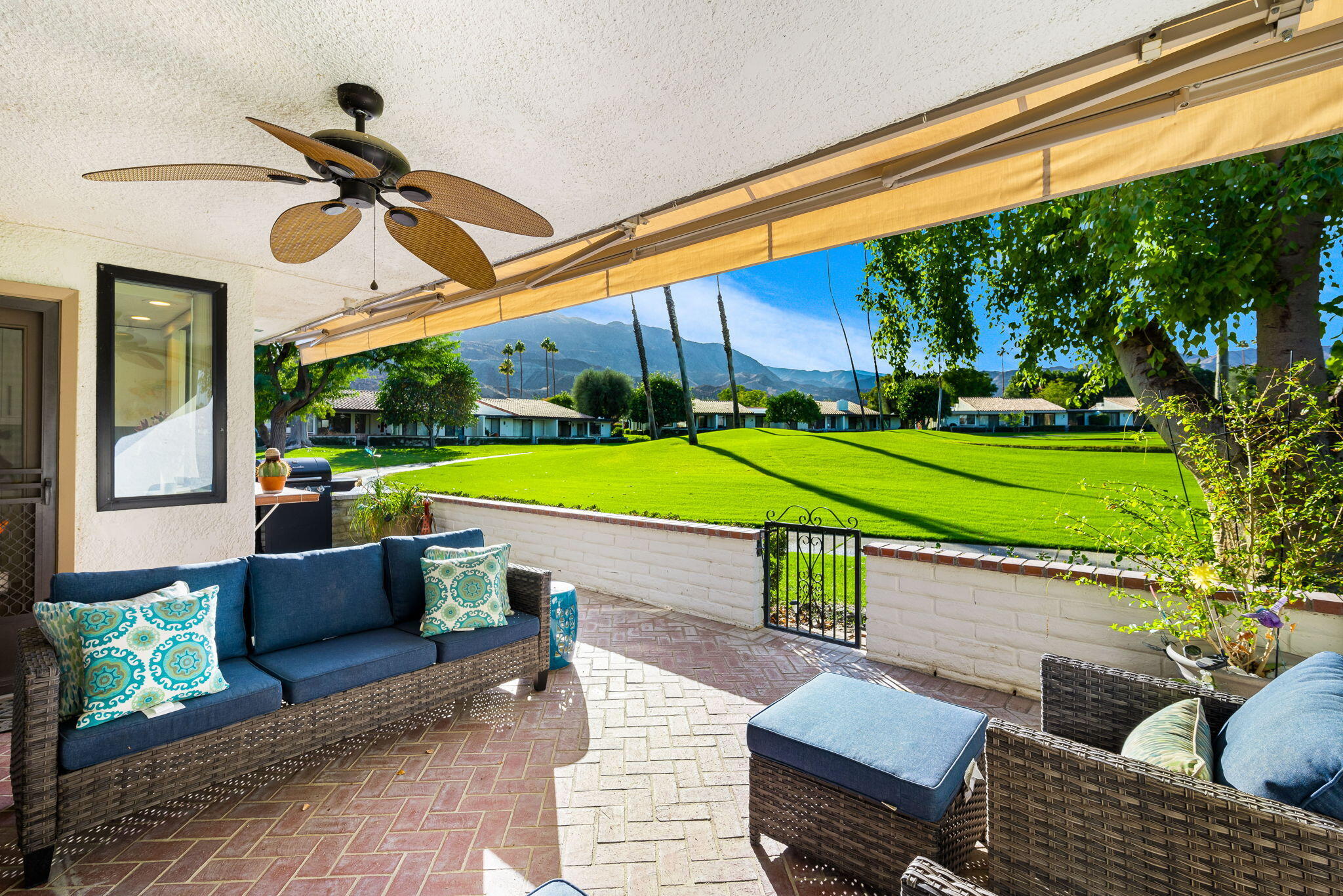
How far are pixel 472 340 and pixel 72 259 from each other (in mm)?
128557

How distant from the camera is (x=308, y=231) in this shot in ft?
7.83

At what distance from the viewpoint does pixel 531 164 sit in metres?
2.58

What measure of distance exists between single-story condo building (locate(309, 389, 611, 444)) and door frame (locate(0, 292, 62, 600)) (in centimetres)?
4226

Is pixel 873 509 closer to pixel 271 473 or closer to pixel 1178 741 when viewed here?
pixel 271 473

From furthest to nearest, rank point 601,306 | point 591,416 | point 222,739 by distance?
point 601,306 < point 591,416 < point 222,739

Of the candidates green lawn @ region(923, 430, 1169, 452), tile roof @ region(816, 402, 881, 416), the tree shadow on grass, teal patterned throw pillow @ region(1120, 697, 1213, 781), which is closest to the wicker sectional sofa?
teal patterned throw pillow @ region(1120, 697, 1213, 781)

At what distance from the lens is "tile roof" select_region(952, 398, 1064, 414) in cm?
2250

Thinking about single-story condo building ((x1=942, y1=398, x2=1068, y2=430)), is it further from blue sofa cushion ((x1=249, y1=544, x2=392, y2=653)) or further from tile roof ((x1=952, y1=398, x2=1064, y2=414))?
blue sofa cushion ((x1=249, y1=544, x2=392, y2=653))

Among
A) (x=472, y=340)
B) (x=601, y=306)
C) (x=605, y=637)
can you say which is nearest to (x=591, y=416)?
(x=605, y=637)

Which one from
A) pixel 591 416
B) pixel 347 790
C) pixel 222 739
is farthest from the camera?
pixel 591 416

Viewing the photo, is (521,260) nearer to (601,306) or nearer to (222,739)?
(222,739)

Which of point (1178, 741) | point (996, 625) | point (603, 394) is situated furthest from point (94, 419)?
point (603, 394)

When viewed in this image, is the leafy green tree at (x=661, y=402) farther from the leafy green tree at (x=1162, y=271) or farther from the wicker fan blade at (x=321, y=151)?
the wicker fan blade at (x=321, y=151)

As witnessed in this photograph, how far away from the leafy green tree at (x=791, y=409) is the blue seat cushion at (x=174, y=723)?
38.9 metres
